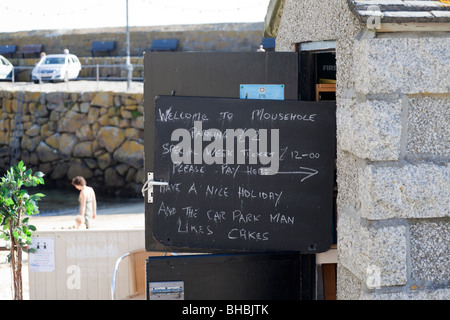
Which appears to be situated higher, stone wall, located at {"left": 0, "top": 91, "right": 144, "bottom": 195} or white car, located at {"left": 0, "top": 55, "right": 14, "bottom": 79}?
white car, located at {"left": 0, "top": 55, "right": 14, "bottom": 79}

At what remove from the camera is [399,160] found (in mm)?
3283

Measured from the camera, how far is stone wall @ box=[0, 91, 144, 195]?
20.5m

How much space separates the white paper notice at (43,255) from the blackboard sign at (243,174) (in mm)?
A: 1739

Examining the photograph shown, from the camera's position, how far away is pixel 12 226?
5348mm

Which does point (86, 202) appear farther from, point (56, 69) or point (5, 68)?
point (5, 68)

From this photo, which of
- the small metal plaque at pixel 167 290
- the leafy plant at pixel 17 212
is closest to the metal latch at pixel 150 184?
the small metal plaque at pixel 167 290

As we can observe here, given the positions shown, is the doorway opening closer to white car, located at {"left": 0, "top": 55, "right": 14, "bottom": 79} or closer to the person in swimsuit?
the person in swimsuit

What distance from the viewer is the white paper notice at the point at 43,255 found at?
5.39 meters

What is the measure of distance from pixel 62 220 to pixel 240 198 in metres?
12.5

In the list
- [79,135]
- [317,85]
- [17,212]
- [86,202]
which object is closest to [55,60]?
[79,135]

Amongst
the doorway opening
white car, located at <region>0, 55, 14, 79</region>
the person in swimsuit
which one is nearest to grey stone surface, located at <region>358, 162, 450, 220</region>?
the doorway opening

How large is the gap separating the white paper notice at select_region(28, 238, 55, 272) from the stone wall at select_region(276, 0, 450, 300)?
9.42 ft

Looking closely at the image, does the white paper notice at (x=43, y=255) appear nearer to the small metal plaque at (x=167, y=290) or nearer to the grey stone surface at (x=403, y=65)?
the small metal plaque at (x=167, y=290)

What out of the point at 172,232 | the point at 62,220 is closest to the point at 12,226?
the point at 172,232
